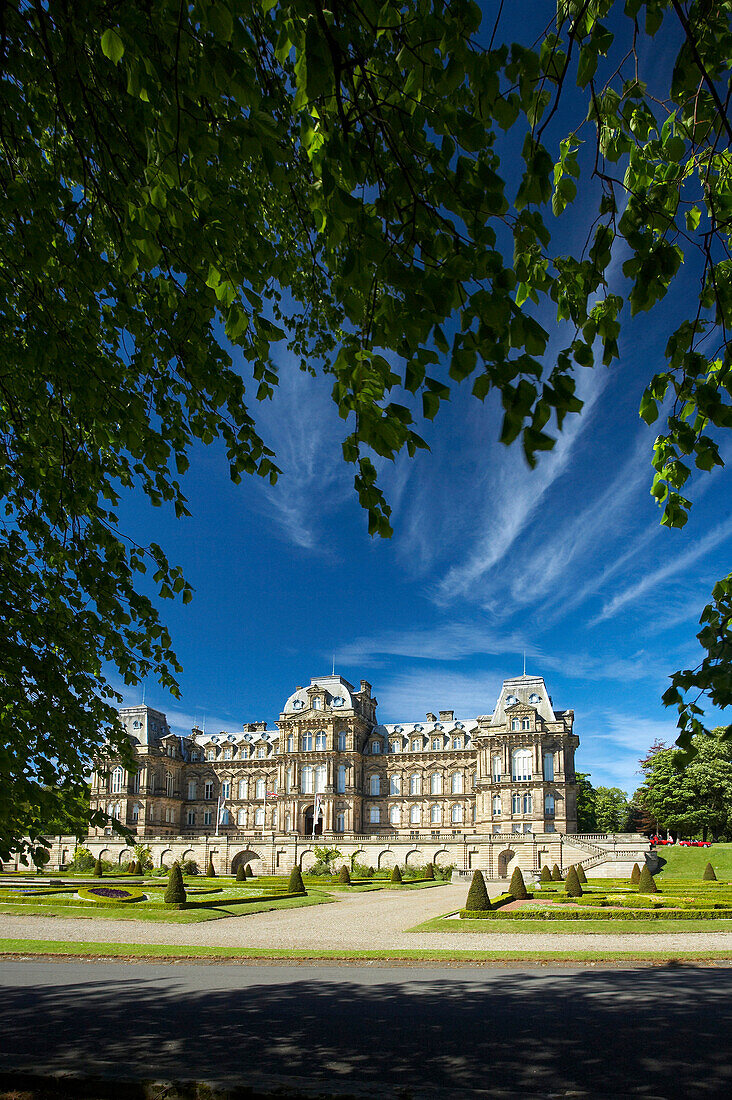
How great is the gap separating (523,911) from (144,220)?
2579 centimetres

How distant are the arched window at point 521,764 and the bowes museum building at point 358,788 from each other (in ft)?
0.37

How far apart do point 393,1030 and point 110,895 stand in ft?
94.5

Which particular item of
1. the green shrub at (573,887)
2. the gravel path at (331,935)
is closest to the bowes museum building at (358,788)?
the green shrub at (573,887)

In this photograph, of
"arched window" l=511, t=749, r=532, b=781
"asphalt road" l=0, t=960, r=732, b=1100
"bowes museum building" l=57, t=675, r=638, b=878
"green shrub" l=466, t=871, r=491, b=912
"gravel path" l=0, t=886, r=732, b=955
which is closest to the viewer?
"asphalt road" l=0, t=960, r=732, b=1100

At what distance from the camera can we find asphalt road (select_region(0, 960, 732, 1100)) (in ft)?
24.9

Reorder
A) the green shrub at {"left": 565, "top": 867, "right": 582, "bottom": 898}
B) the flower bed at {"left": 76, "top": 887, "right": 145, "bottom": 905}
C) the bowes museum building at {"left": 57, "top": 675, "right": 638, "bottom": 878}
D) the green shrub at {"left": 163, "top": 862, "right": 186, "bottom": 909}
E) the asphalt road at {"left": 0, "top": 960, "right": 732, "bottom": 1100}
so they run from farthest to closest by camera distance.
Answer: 1. the bowes museum building at {"left": 57, "top": 675, "right": 638, "bottom": 878}
2. the green shrub at {"left": 565, "top": 867, "right": 582, "bottom": 898}
3. the flower bed at {"left": 76, "top": 887, "right": 145, "bottom": 905}
4. the green shrub at {"left": 163, "top": 862, "right": 186, "bottom": 909}
5. the asphalt road at {"left": 0, "top": 960, "right": 732, "bottom": 1100}

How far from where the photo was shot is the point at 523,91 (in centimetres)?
355

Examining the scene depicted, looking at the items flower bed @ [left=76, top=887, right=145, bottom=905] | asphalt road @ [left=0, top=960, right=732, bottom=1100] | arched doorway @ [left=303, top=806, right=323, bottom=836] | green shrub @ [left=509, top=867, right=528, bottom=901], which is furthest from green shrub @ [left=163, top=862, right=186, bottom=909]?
arched doorway @ [left=303, top=806, right=323, bottom=836]

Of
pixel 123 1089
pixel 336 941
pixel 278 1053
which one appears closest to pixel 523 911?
pixel 336 941

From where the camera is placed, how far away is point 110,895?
1337 inches

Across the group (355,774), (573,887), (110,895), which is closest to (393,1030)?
(573,887)

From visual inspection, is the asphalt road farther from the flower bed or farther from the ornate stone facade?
the ornate stone facade

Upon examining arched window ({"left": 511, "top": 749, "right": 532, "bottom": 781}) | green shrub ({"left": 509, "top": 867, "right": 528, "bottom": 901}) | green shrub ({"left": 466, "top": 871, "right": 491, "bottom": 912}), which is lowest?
green shrub ({"left": 509, "top": 867, "right": 528, "bottom": 901})

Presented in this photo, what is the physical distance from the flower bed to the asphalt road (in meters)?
18.0
